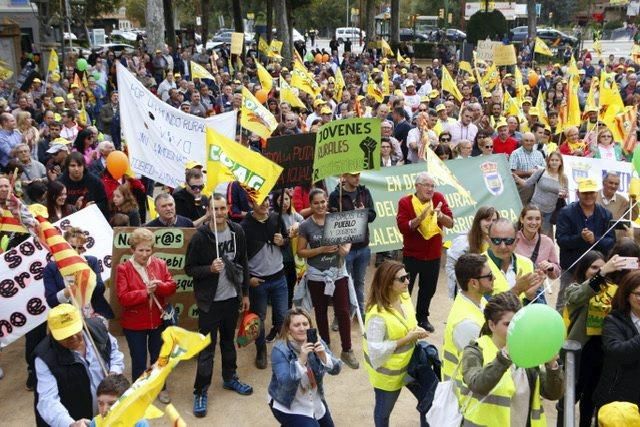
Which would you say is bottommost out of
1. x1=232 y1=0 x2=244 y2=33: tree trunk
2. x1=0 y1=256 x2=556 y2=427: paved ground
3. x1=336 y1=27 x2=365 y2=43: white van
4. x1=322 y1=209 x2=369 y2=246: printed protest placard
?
x1=0 y1=256 x2=556 y2=427: paved ground

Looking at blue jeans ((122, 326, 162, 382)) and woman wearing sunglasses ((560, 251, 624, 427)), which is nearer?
woman wearing sunglasses ((560, 251, 624, 427))

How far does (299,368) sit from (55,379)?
4.81ft

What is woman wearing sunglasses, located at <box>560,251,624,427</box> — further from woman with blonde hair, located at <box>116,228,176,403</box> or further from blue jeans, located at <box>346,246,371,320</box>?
woman with blonde hair, located at <box>116,228,176,403</box>

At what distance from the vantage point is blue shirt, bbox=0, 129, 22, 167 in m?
10.1

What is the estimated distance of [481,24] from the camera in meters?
38.3

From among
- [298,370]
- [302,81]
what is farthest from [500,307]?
[302,81]

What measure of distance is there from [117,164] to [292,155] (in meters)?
2.28

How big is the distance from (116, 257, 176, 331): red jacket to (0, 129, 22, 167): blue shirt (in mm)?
5093

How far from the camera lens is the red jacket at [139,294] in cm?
573

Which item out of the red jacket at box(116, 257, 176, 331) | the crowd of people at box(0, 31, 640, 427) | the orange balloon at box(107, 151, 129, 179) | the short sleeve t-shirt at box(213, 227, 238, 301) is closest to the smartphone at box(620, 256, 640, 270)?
the crowd of people at box(0, 31, 640, 427)

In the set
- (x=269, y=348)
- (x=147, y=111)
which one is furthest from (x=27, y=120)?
(x=269, y=348)

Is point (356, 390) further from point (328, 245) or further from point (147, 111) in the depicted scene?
point (147, 111)

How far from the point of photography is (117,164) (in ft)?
27.5

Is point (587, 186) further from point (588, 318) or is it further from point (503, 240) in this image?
point (588, 318)
